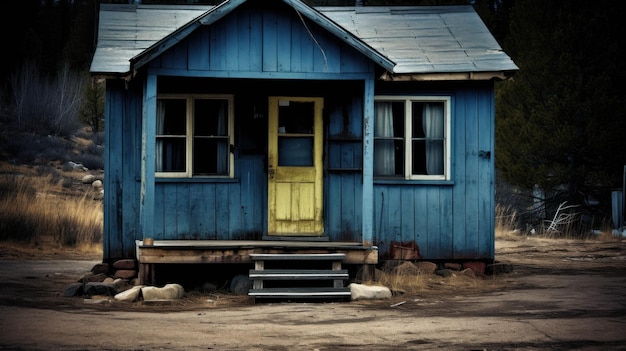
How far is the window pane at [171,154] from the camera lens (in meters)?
14.4

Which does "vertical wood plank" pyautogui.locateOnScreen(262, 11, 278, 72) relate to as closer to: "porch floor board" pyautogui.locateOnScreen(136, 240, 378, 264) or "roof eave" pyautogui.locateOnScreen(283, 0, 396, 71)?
"roof eave" pyautogui.locateOnScreen(283, 0, 396, 71)

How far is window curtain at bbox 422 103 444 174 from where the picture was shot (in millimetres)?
14727

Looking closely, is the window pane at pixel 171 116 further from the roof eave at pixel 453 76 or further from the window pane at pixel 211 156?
the roof eave at pixel 453 76

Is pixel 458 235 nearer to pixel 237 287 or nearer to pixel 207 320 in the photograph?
pixel 237 287

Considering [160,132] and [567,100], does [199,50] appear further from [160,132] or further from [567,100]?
[567,100]

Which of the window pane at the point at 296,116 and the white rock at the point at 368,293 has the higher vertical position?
the window pane at the point at 296,116

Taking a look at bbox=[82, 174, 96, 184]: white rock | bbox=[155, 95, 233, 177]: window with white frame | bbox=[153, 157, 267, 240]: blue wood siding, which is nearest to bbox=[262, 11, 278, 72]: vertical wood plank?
bbox=[155, 95, 233, 177]: window with white frame

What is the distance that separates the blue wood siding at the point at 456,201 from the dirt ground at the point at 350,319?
0.69 meters

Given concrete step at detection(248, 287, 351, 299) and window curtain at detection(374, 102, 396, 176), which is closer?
concrete step at detection(248, 287, 351, 299)

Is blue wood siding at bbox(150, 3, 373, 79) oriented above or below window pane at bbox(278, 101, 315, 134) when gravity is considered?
above

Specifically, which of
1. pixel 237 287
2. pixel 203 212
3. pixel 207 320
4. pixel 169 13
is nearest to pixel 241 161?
pixel 203 212

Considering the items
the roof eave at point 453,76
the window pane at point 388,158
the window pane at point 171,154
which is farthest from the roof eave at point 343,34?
the window pane at point 171,154

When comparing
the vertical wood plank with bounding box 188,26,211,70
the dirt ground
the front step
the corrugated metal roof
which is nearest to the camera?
the dirt ground

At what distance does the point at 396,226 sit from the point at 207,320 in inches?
198
